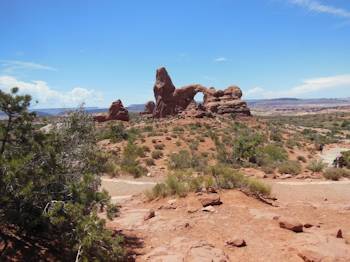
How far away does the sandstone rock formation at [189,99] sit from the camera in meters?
56.1

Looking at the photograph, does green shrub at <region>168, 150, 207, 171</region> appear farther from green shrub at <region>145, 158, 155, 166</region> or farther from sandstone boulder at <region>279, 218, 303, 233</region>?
sandstone boulder at <region>279, 218, 303, 233</region>

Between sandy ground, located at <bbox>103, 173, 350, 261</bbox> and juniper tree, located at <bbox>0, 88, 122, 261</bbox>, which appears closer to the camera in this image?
juniper tree, located at <bbox>0, 88, 122, 261</bbox>

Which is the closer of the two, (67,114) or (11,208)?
(11,208)

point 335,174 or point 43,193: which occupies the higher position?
point 43,193

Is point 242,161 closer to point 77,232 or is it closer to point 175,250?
point 175,250

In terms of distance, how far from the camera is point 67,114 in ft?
37.8

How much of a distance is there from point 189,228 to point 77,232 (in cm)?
377

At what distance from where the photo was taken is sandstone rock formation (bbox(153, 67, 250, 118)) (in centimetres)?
5612

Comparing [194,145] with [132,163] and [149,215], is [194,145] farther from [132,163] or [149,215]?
[149,215]

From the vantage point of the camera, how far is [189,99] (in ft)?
196

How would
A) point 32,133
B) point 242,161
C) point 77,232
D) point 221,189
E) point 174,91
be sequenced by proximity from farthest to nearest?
point 174,91, point 242,161, point 221,189, point 32,133, point 77,232

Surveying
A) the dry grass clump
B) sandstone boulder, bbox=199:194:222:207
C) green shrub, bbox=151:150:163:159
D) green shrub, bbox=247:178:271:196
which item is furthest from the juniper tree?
green shrub, bbox=151:150:163:159

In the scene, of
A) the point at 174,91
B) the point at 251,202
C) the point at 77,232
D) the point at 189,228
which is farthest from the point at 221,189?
the point at 174,91

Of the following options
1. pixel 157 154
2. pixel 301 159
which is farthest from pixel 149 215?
pixel 301 159
